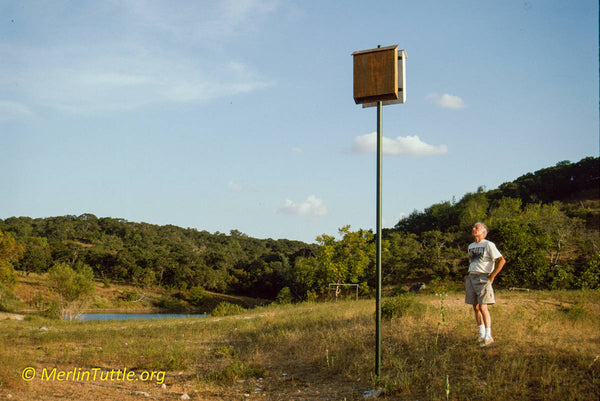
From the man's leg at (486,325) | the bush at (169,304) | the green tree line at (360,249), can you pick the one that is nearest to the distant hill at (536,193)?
the green tree line at (360,249)

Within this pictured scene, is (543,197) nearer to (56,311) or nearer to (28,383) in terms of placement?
(56,311)

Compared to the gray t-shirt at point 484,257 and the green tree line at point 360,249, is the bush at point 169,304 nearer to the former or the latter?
the green tree line at point 360,249

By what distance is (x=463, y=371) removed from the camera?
20.9 ft

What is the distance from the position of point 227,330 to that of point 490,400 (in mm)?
9064

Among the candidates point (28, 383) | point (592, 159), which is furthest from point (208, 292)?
point (592, 159)

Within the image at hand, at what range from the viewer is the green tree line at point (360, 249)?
28500 millimetres

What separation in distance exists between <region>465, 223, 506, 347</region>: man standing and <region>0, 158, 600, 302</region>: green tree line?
17477 millimetres

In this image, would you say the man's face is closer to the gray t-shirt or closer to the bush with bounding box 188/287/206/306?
the gray t-shirt

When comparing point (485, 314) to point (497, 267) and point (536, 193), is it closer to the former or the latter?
point (497, 267)

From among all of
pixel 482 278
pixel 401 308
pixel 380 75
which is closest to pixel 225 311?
pixel 401 308

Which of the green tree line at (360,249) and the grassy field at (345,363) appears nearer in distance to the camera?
the grassy field at (345,363)

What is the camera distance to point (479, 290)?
699 centimetres

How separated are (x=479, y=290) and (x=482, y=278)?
0.21m

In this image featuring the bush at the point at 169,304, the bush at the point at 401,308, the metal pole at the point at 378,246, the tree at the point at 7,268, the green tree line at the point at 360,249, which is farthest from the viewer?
the bush at the point at 169,304
